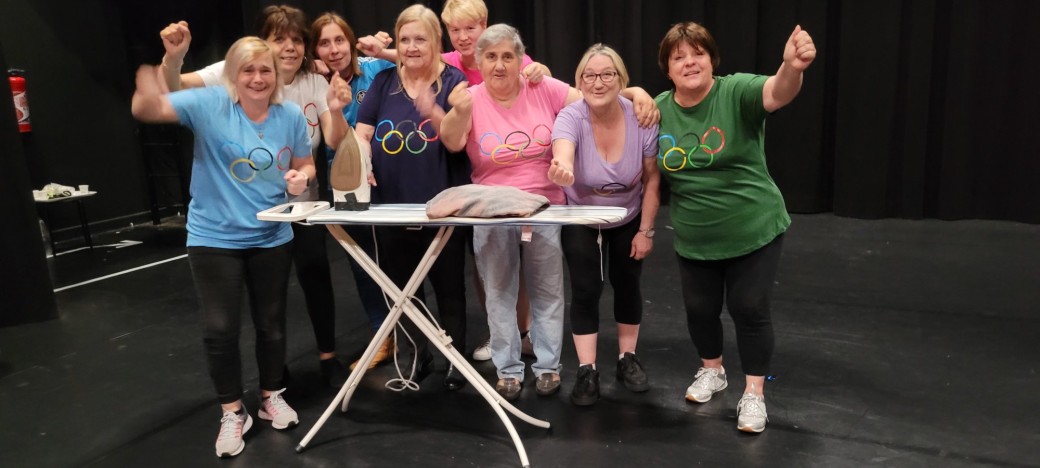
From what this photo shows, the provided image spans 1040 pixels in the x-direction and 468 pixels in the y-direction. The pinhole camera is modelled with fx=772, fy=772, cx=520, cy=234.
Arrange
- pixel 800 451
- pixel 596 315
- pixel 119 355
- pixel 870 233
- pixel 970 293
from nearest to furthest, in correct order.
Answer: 1. pixel 800 451
2. pixel 596 315
3. pixel 119 355
4. pixel 970 293
5. pixel 870 233

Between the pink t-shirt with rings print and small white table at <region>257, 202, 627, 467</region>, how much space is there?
210 millimetres

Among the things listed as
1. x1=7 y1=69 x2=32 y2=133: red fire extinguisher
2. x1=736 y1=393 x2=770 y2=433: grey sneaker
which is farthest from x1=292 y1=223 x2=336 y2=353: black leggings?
x1=7 y1=69 x2=32 y2=133: red fire extinguisher

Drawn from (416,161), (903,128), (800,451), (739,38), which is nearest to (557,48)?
(739,38)

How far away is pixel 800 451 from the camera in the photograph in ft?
7.79

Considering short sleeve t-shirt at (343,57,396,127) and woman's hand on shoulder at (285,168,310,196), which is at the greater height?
short sleeve t-shirt at (343,57,396,127)

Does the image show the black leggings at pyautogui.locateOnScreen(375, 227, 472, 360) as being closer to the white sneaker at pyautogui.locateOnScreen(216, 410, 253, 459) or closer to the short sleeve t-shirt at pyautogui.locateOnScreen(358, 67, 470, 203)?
the short sleeve t-shirt at pyautogui.locateOnScreen(358, 67, 470, 203)

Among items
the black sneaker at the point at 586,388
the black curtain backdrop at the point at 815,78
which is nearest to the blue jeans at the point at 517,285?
the black sneaker at the point at 586,388

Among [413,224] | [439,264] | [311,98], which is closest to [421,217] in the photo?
[413,224]

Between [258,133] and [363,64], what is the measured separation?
2.58ft

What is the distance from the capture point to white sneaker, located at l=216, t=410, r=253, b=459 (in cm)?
248

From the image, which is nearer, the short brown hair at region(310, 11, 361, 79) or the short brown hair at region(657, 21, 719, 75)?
the short brown hair at region(657, 21, 719, 75)

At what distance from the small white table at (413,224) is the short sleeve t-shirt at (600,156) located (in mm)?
203

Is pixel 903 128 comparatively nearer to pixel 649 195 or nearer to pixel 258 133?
pixel 649 195

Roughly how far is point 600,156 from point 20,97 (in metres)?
4.85
